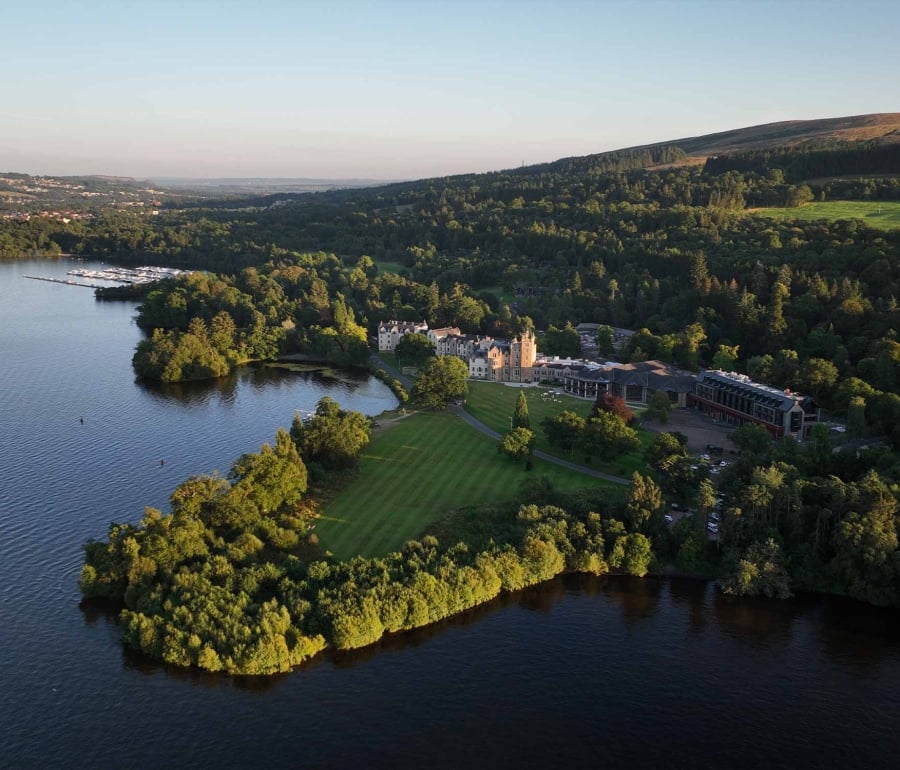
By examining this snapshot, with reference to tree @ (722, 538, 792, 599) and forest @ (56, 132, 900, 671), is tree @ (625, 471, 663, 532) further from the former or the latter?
tree @ (722, 538, 792, 599)

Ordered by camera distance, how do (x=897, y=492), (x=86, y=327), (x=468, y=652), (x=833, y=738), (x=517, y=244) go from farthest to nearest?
1. (x=517, y=244)
2. (x=86, y=327)
3. (x=897, y=492)
4. (x=468, y=652)
5. (x=833, y=738)

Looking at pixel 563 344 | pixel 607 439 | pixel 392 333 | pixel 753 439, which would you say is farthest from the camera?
pixel 392 333

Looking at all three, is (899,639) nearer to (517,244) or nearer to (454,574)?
(454,574)

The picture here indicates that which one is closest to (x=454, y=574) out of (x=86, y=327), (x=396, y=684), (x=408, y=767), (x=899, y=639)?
(x=396, y=684)

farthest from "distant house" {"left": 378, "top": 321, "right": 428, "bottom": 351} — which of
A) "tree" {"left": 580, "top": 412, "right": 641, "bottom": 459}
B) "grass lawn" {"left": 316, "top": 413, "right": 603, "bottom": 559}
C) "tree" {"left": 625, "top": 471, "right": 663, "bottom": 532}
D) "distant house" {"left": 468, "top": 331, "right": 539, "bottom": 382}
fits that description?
"tree" {"left": 625, "top": 471, "right": 663, "bottom": 532}

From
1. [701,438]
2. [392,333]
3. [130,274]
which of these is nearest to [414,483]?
[701,438]

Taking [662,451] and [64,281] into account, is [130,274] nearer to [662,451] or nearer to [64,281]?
[64,281]
